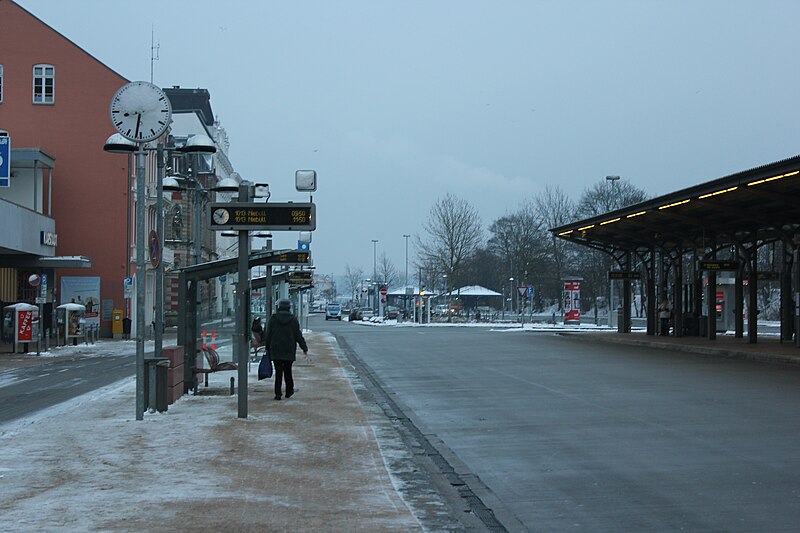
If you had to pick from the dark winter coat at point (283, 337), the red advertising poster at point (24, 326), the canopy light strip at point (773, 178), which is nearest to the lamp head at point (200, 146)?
the dark winter coat at point (283, 337)

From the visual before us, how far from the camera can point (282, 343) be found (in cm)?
1662

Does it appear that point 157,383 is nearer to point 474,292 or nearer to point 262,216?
point 262,216

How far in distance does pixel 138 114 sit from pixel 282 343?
15.2 feet

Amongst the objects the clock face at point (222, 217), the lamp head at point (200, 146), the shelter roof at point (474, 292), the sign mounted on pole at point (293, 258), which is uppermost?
the lamp head at point (200, 146)

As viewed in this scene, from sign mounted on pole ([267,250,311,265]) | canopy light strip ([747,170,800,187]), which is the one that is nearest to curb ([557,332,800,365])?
canopy light strip ([747,170,800,187])

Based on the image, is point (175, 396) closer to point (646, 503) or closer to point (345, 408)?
point (345, 408)

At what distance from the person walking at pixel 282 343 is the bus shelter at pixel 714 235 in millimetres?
12838

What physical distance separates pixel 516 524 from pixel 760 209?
2595 centimetres

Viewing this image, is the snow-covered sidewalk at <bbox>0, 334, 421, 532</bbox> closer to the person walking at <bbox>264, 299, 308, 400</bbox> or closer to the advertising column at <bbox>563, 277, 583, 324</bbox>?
the person walking at <bbox>264, 299, 308, 400</bbox>

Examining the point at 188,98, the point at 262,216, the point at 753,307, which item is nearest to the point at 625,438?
the point at 262,216

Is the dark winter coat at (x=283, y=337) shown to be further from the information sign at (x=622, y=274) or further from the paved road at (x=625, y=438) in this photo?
the information sign at (x=622, y=274)

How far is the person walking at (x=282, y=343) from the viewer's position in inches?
654

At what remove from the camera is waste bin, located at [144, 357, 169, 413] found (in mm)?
14203

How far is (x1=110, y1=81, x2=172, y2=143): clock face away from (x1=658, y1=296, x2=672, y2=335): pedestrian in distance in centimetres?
3140
